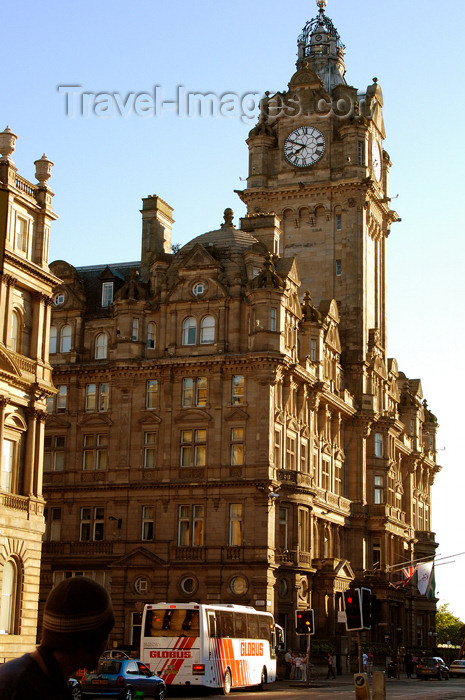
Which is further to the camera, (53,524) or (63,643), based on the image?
(53,524)

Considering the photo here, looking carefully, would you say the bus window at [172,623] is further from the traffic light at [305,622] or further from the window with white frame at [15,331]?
the window with white frame at [15,331]

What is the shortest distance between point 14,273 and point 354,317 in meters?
42.5

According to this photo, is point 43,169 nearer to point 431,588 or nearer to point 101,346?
point 101,346

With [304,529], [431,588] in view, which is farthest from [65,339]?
[431,588]

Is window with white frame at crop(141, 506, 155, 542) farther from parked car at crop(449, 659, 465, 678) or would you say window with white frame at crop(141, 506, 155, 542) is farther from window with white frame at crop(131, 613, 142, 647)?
parked car at crop(449, 659, 465, 678)

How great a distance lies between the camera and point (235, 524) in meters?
64.6

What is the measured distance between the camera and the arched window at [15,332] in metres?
46.8

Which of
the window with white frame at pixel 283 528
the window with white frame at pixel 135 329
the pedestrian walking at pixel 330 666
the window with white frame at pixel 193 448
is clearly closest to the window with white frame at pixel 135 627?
the window with white frame at pixel 193 448

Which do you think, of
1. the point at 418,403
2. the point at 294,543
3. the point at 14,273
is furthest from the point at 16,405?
the point at 418,403

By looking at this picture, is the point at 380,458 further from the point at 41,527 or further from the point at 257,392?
the point at 41,527

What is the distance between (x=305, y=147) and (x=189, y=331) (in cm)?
2549

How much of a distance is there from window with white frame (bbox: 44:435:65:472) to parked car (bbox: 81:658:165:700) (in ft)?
107

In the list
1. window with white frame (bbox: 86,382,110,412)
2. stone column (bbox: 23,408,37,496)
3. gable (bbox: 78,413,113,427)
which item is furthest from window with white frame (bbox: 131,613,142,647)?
stone column (bbox: 23,408,37,496)

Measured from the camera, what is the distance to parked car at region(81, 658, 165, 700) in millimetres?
36344
